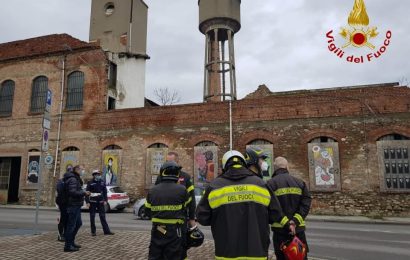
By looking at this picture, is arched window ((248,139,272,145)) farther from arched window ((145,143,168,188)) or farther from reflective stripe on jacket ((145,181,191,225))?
reflective stripe on jacket ((145,181,191,225))

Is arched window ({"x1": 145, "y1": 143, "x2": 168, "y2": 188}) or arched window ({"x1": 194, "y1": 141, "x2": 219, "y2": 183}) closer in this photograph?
arched window ({"x1": 194, "y1": 141, "x2": 219, "y2": 183})

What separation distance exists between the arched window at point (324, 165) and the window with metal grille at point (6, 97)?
21271 mm

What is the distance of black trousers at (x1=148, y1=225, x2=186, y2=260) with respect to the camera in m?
4.58

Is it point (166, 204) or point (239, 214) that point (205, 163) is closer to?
point (166, 204)

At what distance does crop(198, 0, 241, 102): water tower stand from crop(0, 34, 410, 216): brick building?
14.3 feet

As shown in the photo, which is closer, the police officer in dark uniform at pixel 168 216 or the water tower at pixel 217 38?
the police officer in dark uniform at pixel 168 216

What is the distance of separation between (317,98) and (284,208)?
14862mm

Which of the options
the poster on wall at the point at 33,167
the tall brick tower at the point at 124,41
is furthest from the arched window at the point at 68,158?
the tall brick tower at the point at 124,41

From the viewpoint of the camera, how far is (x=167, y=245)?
4613mm

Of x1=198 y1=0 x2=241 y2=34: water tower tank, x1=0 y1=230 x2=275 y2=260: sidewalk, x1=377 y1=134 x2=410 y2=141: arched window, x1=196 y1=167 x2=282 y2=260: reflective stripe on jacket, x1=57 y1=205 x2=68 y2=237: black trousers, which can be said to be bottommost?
x1=0 y1=230 x2=275 y2=260: sidewalk

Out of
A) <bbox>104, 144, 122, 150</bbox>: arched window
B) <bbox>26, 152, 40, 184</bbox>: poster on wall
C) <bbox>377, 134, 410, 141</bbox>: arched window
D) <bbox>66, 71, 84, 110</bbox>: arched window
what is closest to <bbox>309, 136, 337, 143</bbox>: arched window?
<bbox>377, 134, 410, 141</bbox>: arched window

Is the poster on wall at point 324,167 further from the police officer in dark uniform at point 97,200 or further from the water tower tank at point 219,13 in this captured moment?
the water tower tank at point 219,13

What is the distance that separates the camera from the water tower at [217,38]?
25922 mm

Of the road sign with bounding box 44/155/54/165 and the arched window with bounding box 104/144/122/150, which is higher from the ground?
the arched window with bounding box 104/144/122/150
